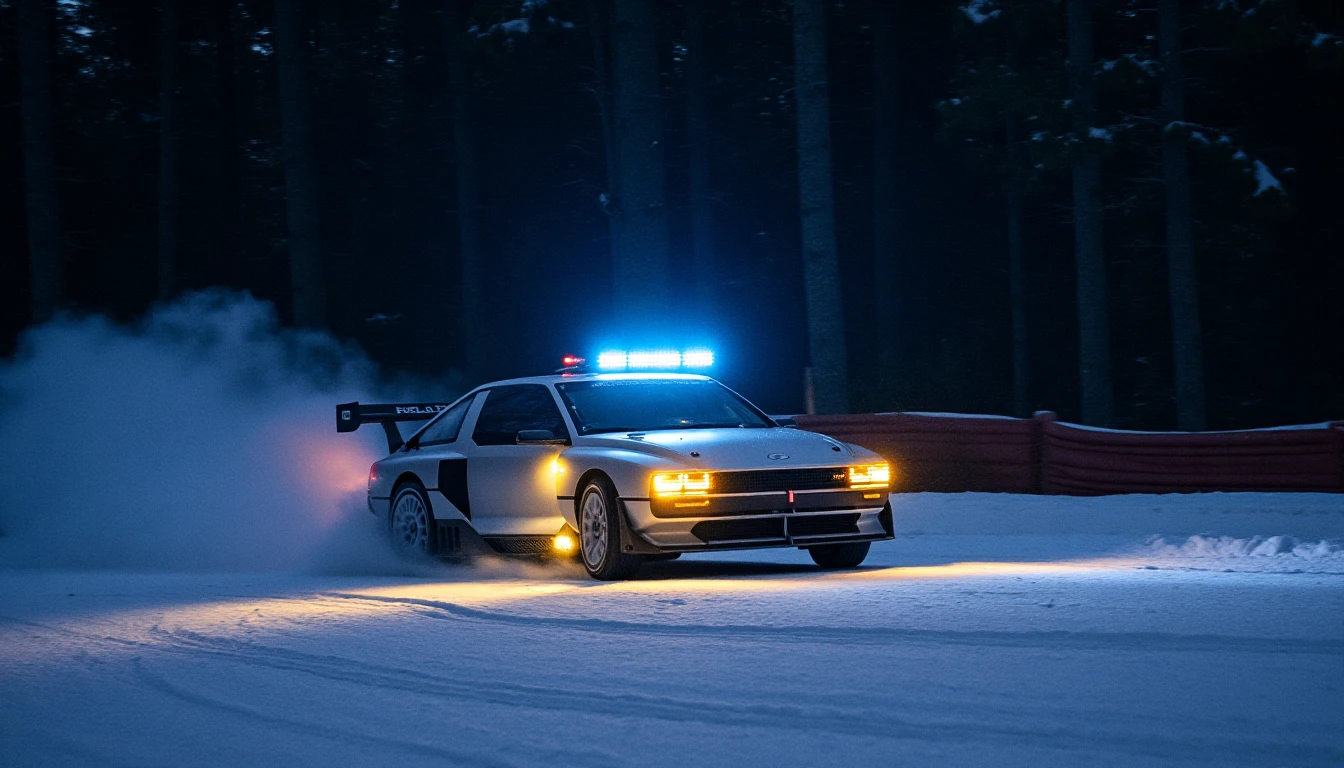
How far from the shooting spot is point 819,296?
24.8 metres

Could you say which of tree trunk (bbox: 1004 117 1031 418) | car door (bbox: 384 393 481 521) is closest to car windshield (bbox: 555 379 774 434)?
car door (bbox: 384 393 481 521)

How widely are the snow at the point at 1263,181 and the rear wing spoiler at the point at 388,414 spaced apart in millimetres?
17539

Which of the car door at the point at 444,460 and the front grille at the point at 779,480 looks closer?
the front grille at the point at 779,480

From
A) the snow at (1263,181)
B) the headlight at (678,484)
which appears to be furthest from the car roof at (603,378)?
the snow at (1263,181)

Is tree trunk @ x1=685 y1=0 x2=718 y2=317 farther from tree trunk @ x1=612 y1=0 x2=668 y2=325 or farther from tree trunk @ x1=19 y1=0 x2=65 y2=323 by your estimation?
tree trunk @ x1=612 y1=0 x2=668 y2=325

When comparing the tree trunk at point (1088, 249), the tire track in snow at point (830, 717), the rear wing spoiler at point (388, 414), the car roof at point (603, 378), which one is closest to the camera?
the tire track in snow at point (830, 717)

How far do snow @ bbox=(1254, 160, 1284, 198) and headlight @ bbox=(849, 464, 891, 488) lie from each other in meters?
18.5

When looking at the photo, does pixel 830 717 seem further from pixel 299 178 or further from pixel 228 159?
pixel 228 159

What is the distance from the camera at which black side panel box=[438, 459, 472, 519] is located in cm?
1391

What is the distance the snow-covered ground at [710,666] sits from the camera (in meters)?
6.44

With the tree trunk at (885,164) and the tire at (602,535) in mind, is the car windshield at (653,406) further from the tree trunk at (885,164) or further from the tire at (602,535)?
the tree trunk at (885,164)

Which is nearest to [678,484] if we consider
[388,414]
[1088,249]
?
[388,414]

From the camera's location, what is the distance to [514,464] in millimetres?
13430

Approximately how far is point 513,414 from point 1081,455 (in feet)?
24.6
